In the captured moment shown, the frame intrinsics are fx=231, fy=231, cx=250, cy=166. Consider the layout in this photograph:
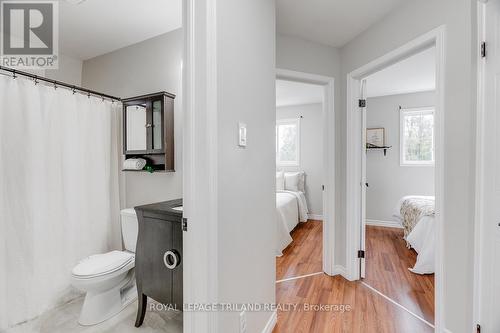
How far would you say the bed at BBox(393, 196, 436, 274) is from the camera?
7.99ft

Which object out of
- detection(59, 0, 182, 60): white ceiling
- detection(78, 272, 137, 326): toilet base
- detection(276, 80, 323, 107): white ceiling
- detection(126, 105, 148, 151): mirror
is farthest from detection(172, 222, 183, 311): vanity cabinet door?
detection(276, 80, 323, 107): white ceiling

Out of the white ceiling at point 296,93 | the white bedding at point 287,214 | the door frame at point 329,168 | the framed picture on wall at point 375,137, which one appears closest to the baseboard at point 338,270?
the door frame at point 329,168

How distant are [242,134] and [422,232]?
2573 millimetres

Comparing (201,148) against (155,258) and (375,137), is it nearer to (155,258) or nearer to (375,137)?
(155,258)

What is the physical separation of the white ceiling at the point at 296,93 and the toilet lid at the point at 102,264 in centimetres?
299

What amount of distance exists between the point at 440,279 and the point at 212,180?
5.45 feet

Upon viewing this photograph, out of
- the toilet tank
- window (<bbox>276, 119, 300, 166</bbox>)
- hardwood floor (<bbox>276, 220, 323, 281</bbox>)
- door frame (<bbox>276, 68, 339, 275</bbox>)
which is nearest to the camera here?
the toilet tank

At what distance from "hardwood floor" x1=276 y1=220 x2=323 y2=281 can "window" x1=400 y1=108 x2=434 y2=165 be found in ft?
7.01

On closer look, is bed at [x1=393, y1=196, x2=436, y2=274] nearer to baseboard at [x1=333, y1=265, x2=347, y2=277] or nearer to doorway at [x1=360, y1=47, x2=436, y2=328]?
doorway at [x1=360, y1=47, x2=436, y2=328]

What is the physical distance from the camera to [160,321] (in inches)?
68.2

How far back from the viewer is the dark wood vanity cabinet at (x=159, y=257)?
144cm

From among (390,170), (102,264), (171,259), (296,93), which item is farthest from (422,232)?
(102,264)

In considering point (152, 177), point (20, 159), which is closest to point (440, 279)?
point (152, 177)

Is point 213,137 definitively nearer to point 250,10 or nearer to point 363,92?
point 250,10
